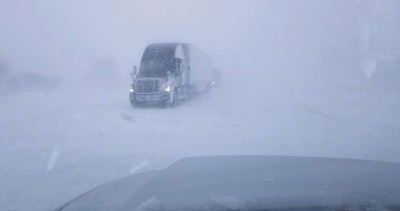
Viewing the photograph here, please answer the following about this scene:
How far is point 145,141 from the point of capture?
384 inches

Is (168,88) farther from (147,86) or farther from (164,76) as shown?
(147,86)

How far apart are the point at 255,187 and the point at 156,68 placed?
1749 centimetres

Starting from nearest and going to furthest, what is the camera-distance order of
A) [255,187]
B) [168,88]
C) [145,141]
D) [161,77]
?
[255,187] < [145,141] < [168,88] < [161,77]

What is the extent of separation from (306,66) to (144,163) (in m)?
38.7

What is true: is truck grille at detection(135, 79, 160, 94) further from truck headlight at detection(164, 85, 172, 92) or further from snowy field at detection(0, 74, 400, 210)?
snowy field at detection(0, 74, 400, 210)

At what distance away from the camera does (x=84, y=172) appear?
6762mm

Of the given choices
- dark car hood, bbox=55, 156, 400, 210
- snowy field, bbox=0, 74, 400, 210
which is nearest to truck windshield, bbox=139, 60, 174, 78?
snowy field, bbox=0, 74, 400, 210

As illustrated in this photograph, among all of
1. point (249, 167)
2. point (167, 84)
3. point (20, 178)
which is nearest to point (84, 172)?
point (20, 178)

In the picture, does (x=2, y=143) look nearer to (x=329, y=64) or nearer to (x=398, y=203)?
(x=398, y=203)

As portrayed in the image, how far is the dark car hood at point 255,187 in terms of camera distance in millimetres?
2500

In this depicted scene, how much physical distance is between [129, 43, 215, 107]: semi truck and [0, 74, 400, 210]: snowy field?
3.29 meters

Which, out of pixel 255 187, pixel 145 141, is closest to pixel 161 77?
pixel 145 141

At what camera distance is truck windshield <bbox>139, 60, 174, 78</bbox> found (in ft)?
65.0

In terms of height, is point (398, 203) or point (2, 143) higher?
point (398, 203)
